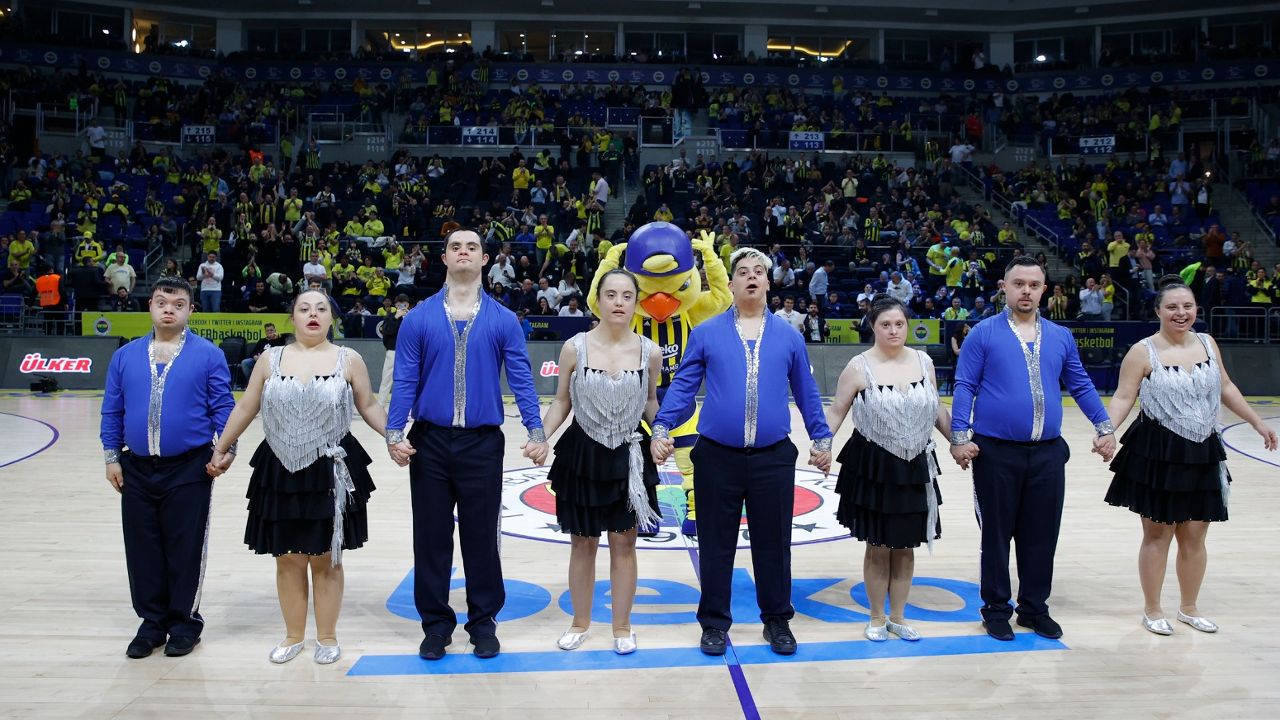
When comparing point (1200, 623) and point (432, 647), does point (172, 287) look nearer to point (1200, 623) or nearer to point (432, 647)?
point (432, 647)

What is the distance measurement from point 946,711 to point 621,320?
2.30 m

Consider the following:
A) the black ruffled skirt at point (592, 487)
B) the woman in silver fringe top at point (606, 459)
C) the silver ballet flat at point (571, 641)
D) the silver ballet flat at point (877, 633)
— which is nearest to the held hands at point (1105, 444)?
the silver ballet flat at point (877, 633)

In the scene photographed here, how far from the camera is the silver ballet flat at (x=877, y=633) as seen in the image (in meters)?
5.00

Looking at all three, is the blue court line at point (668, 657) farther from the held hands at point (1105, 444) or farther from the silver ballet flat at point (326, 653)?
the held hands at point (1105, 444)

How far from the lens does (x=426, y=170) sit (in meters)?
24.5

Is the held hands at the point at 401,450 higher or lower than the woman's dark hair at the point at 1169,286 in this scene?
lower

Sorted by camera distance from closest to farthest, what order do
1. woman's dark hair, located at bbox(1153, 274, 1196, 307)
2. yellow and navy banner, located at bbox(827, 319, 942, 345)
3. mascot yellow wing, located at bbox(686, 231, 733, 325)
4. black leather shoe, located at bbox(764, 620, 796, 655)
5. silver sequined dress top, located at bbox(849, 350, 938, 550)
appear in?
black leather shoe, located at bbox(764, 620, 796, 655), silver sequined dress top, located at bbox(849, 350, 938, 550), woman's dark hair, located at bbox(1153, 274, 1196, 307), mascot yellow wing, located at bbox(686, 231, 733, 325), yellow and navy banner, located at bbox(827, 319, 942, 345)

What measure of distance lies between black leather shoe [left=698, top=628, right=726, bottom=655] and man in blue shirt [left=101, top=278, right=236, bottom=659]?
8.19 ft

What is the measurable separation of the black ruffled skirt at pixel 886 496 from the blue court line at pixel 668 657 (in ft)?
1.70

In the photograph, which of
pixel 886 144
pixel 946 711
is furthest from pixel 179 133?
pixel 946 711

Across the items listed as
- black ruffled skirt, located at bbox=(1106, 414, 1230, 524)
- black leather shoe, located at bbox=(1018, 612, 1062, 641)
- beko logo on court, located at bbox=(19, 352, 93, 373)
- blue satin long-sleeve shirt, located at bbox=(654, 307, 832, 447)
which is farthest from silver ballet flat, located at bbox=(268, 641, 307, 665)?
beko logo on court, located at bbox=(19, 352, 93, 373)

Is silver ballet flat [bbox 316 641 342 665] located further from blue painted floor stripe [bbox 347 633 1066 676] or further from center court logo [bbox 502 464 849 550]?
center court logo [bbox 502 464 849 550]

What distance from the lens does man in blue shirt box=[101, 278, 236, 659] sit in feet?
15.6

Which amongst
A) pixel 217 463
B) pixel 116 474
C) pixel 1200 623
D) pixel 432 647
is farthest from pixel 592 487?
pixel 1200 623
